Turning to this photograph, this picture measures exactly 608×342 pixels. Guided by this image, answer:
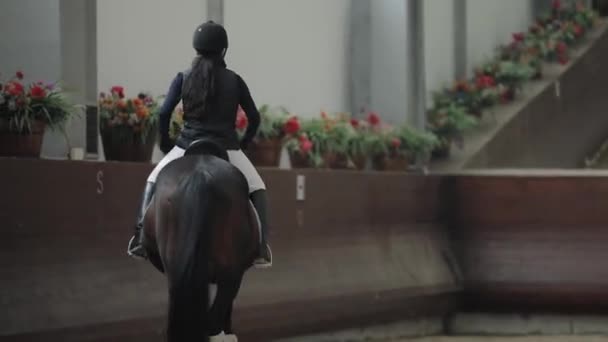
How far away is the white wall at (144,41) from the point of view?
1018 centimetres

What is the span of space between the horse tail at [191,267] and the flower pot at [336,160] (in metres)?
5.81

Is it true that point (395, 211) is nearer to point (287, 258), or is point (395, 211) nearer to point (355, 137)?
point (355, 137)

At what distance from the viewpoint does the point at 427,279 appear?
12703mm

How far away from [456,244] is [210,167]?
696cm

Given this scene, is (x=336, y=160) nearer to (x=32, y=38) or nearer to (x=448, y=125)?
(x=448, y=125)

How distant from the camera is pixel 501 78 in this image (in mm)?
13844

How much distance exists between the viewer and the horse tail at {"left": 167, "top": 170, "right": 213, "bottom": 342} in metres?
6.27

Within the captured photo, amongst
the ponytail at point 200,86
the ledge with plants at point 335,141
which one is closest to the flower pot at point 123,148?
the ledge with plants at point 335,141

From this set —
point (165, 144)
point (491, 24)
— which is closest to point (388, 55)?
point (491, 24)

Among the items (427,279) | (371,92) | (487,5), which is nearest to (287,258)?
(427,279)

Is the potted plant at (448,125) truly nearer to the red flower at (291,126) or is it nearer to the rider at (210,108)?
the red flower at (291,126)

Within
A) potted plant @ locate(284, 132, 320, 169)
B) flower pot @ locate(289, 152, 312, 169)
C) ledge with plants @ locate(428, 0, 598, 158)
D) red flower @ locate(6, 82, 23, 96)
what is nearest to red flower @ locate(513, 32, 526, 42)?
ledge with plants @ locate(428, 0, 598, 158)

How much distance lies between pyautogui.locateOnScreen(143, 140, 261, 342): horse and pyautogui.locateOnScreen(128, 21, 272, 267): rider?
168 millimetres

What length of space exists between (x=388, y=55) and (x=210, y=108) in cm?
684
